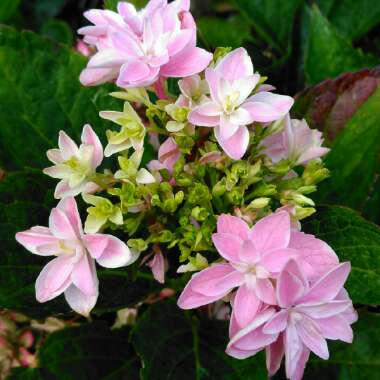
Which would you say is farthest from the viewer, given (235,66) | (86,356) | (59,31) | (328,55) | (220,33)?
(59,31)

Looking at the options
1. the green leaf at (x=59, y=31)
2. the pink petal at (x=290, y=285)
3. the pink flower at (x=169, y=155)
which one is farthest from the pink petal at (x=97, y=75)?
the green leaf at (x=59, y=31)

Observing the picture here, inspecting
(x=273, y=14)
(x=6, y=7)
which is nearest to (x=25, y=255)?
(x=6, y=7)

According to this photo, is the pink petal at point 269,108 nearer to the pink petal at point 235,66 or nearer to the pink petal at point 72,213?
the pink petal at point 235,66

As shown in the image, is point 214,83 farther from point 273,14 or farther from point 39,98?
A: point 273,14

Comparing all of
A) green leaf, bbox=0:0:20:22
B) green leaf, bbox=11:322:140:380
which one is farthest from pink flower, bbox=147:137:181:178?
green leaf, bbox=0:0:20:22

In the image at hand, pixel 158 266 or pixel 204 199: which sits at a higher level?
pixel 204 199

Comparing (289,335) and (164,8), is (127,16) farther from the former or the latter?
(289,335)
